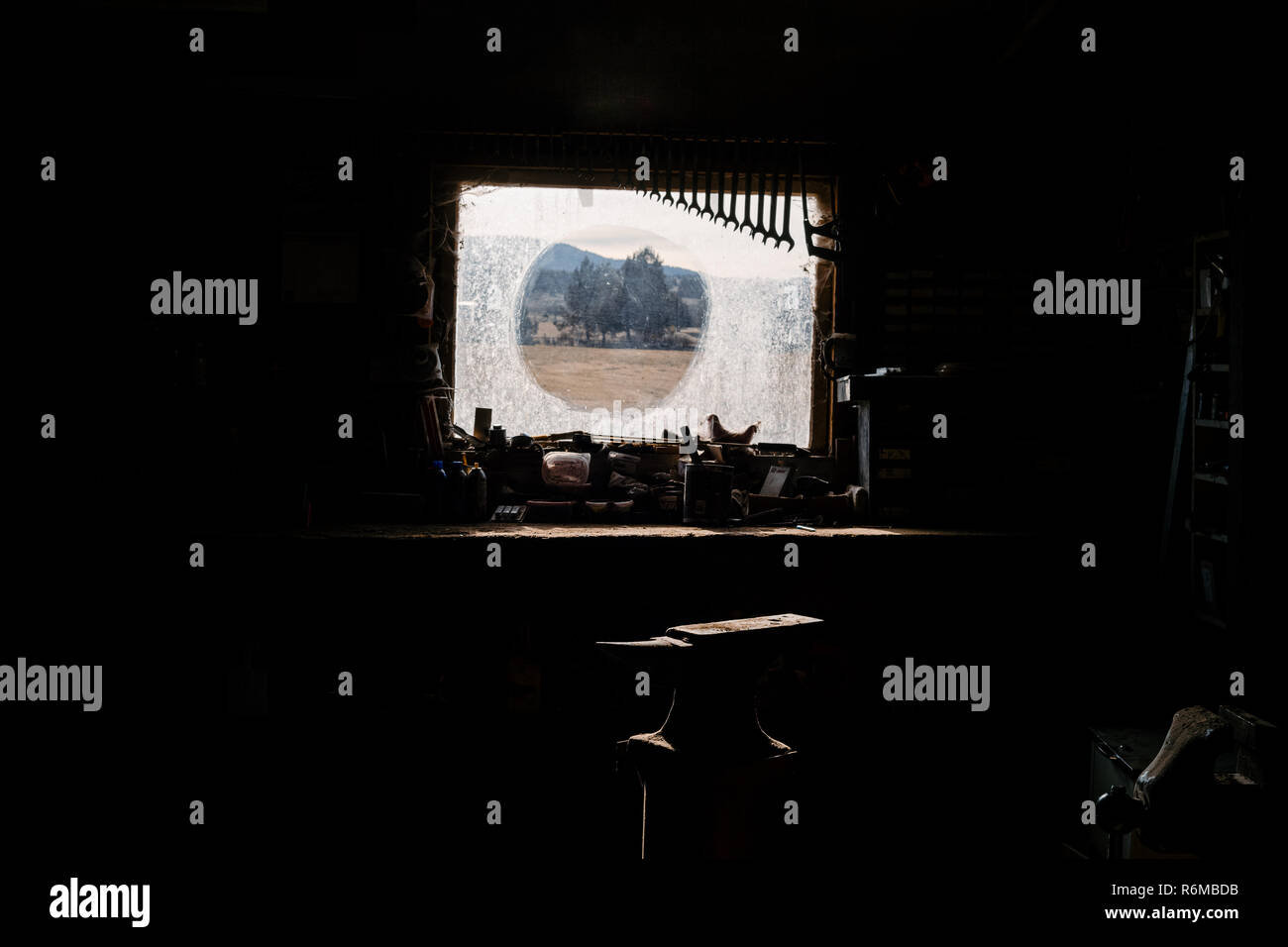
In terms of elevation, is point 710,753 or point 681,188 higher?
point 681,188

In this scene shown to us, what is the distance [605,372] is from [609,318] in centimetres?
28

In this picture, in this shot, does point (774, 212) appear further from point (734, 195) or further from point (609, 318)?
point (609, 318)

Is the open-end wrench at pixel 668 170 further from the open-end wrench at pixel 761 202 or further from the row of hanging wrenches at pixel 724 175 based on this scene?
the open-end wrench at pixel 761 202

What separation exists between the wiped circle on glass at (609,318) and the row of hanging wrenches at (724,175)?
278 mm

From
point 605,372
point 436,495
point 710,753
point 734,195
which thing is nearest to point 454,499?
point 436,495

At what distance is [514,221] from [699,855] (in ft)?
11.2

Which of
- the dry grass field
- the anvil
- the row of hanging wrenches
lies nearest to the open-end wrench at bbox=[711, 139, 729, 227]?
the row of hanging wrenches

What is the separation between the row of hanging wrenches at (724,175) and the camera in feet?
15.2

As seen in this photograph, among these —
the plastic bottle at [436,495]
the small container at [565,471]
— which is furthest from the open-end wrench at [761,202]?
the plastic bottle at [436,495]

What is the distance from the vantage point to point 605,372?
4879 mm

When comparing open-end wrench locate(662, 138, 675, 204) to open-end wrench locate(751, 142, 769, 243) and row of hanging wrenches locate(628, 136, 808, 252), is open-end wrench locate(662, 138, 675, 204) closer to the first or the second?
row of hanging wrenches locate(628, 136, 808, 252)

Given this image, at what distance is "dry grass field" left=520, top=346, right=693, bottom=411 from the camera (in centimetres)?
485
